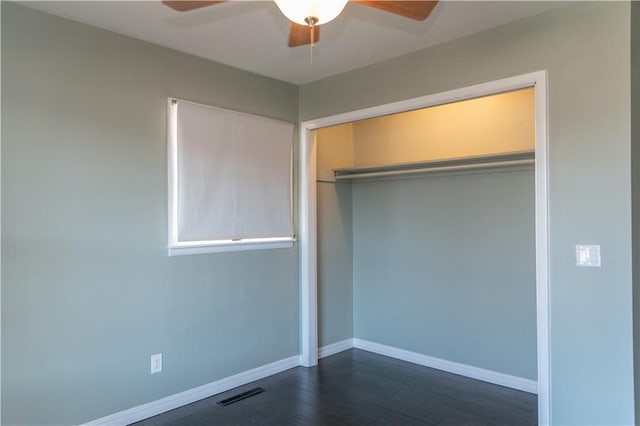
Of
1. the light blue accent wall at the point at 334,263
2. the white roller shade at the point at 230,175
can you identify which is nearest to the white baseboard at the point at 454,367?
the light blue accent wall at the point at 334,263

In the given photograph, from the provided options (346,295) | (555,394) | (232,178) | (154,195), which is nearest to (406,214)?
(346,295)

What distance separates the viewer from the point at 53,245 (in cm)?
249

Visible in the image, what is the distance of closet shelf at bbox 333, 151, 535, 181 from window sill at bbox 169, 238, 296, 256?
1.00 meters

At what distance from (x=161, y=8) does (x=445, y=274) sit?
9.98 ft

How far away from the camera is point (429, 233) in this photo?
394cm

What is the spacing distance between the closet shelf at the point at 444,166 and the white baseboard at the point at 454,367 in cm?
172

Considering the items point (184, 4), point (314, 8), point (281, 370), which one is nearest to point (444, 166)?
point (281, 370)

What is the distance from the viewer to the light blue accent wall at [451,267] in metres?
3.38

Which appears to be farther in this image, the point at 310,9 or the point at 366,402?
the point at 366,402

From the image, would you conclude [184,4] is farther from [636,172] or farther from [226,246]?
[636,172]

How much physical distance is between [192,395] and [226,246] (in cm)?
114

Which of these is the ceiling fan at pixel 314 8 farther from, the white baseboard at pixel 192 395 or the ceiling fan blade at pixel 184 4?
the white baseboard at pixel 192 395

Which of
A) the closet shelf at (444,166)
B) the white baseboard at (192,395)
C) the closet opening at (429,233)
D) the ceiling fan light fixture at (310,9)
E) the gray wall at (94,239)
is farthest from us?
the closet opening at (429,233)

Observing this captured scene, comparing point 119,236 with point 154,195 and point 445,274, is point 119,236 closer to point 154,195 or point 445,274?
point 154,195
